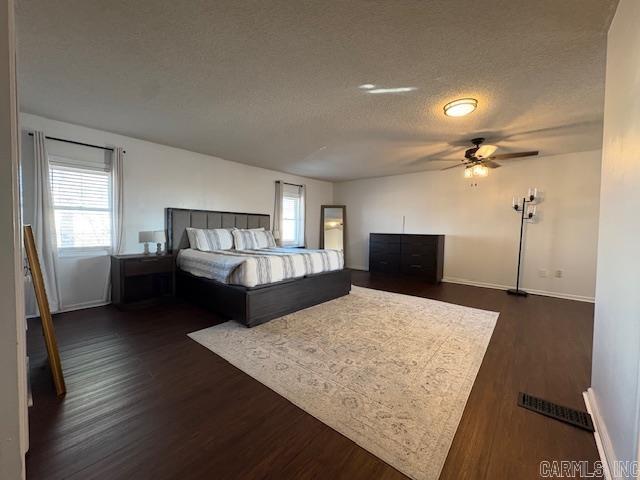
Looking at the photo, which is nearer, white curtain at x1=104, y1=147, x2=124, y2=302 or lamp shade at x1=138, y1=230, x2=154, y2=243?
white curtain at x1=104, y1=147, x2=124, y2=302

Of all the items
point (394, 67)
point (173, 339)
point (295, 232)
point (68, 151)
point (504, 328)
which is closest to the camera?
point (394, 67)

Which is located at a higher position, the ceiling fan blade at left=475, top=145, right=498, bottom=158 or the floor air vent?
the ceiling fan blade at left=475, top=145, right=498, bottom=158

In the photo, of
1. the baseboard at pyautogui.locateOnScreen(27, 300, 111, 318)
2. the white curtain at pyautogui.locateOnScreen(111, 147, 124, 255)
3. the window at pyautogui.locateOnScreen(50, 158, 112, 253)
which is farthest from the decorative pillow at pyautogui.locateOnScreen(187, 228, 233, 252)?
the baseboard at pyautogui.locateOnScreen(27, 300, 111, 318)

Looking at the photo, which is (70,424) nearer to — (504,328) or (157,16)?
(157,16)

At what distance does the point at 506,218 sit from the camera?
16.1 feet

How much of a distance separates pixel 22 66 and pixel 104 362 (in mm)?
2474

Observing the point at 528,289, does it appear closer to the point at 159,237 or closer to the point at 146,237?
the point at 159,237

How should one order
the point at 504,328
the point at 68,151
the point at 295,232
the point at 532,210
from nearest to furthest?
the point at 504,328 → the point at 68,151 → the point at 532,210 → the point at 295,232

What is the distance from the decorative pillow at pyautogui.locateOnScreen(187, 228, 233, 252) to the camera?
4.27 metres

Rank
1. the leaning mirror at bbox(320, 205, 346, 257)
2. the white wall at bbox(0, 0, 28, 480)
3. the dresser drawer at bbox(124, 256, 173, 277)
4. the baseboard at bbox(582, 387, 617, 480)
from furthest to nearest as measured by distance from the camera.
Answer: the leaning mirror at bbox(320, 205, 346, 257)
the dresser drawer at bbox(124, 256, 173, 277)
the baseboard at bbox(582, 387, 617, 480)
the white wall at bbox(0, 0, 28, 480)

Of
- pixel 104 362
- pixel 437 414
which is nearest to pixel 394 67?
pixel 437 414

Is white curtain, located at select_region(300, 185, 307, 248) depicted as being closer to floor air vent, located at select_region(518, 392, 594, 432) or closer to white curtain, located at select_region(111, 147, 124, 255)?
white curtain, located at select_region(111, 147, 124, 255)

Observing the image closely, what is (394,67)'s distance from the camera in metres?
2.03

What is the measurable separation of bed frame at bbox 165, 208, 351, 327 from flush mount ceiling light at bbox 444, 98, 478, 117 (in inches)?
102
